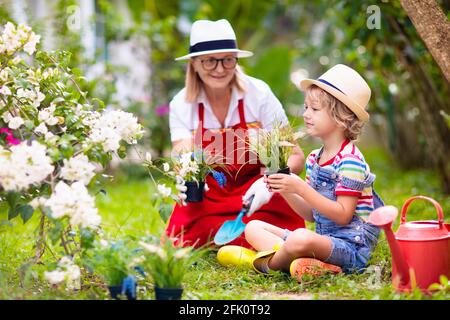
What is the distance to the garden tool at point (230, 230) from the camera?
13.6ft

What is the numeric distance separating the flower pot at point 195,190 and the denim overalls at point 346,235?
71cm

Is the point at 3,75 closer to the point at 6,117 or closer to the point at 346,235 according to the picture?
the point at 6,117

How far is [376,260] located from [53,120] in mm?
1827

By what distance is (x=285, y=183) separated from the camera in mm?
3486

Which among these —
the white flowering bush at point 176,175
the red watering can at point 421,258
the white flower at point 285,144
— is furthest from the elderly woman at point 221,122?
the red watering can at point 421,258

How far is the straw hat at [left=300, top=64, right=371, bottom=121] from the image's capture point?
3.58 meters

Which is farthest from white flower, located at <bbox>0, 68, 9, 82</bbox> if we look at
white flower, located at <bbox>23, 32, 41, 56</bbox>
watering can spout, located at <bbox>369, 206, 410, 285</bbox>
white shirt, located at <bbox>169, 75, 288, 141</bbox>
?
watering can spout, located at <bbox>369, 206, 410, 285</bbox>

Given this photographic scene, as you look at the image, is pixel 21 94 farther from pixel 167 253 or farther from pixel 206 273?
pixel 206 273

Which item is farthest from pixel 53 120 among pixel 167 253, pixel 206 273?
pixel 206 273

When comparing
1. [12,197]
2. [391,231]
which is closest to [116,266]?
[12,197]

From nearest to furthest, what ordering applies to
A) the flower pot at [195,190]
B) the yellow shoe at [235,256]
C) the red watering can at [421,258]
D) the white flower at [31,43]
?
the red watering can at [421,258], the white flower at [31,43], the yellow shoe at [235,256], the flower pot at [195,190]

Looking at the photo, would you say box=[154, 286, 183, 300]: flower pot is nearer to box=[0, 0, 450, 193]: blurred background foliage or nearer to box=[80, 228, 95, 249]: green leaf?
box=[80, 228, 95, 249]: green leaf

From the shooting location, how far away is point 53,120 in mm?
3242

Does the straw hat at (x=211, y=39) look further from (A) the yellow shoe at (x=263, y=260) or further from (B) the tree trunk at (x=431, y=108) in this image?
(B) the tree trunk at (x=431, y=108)
